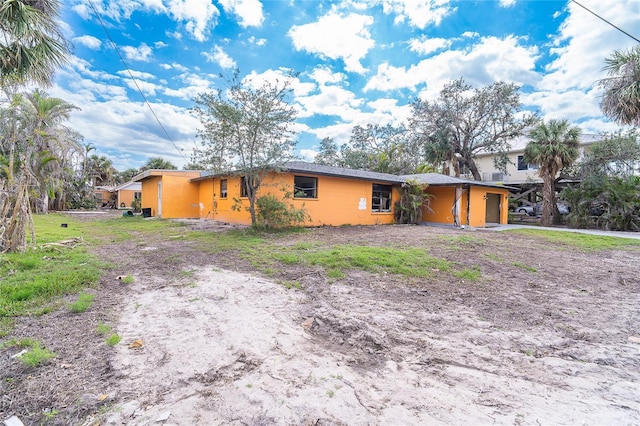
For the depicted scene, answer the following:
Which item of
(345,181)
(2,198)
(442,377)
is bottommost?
(442,377)

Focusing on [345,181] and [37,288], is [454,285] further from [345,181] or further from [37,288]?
[345,181]

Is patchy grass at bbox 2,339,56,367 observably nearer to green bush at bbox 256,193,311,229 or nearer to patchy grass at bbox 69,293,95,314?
patchy grass at bbox 69,293,95,314

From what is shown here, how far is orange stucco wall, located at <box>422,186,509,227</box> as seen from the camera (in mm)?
16609

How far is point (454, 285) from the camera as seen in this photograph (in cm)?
541

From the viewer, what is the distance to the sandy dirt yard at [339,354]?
6.82ft

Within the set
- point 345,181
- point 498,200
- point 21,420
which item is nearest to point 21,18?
point 21,420

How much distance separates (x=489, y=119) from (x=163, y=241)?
2377cm

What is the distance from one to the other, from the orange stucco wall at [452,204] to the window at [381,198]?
2.62 metres

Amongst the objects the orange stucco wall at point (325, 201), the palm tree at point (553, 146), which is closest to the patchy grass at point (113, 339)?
the orange stucco wall at point (325, 201)

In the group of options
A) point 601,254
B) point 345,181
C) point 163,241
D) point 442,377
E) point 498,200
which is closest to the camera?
point 442,377

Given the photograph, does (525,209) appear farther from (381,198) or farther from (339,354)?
(339,354)

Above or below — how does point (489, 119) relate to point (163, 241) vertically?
above

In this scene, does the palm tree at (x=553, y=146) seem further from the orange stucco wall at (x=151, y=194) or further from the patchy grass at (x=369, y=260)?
the orange stucco wall at (x=151, y=194)

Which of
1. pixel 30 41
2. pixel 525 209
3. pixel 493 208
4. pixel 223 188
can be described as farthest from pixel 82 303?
pixel 525 209
